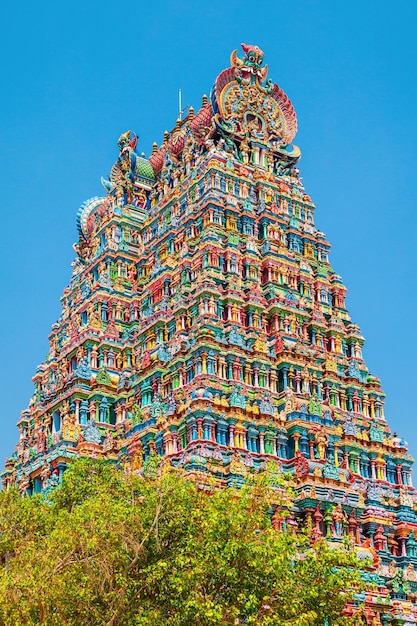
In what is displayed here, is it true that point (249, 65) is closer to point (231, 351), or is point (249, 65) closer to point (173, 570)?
point (231, 351)

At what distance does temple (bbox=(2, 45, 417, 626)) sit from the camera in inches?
1709

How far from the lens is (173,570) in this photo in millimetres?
25406

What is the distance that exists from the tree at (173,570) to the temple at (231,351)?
11621 millimetres

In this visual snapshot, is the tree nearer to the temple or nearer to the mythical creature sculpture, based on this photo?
the temple

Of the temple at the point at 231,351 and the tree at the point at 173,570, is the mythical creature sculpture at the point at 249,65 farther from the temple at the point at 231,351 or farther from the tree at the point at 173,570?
the tree at the point at 173,570

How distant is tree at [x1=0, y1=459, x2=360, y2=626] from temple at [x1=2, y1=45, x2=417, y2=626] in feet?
38.1

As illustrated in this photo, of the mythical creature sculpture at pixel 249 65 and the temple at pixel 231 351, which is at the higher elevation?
the mythical creature sculpture at pixel 249 65

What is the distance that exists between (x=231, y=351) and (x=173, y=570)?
21.5m

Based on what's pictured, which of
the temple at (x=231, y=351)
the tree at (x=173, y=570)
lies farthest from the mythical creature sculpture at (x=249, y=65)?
the tree at (x=173, y=570)

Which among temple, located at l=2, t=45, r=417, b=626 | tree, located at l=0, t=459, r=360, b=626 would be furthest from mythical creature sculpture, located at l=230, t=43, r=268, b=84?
tree, located at l=0, t=459, r=360, b=626

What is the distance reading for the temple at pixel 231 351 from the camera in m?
43.4

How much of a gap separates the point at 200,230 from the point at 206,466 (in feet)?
57.5

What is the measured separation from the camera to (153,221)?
59.4 meters

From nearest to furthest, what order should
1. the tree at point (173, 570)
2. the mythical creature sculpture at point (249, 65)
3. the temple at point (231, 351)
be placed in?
the tree at point (173, 570), the temple at point (231, 351), the mythical creature sculpture at point (249, 65)
